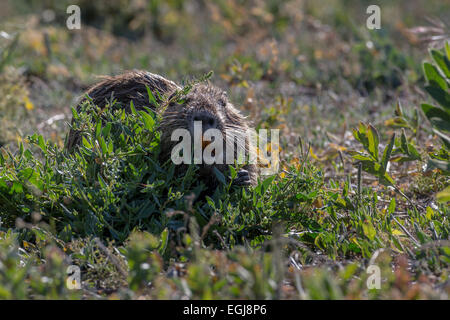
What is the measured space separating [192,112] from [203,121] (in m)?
0.10

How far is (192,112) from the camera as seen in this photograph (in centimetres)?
325

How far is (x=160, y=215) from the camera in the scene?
303 cm

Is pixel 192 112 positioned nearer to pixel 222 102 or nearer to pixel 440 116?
pixel 222 102

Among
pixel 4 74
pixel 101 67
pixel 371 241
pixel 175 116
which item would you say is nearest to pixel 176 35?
pixel 101 67

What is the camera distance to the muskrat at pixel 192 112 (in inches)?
128

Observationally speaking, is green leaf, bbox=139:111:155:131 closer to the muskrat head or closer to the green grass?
the green grass

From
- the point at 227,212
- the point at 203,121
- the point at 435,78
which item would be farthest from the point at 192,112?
the point at 435,78

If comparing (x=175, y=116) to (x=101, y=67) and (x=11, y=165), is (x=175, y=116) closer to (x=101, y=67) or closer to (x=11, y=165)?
(x=11, y=165)

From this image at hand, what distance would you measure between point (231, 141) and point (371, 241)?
1.01 metres

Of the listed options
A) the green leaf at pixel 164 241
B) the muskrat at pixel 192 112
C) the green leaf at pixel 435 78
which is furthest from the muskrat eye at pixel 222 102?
the green leaf at pixel 435 78

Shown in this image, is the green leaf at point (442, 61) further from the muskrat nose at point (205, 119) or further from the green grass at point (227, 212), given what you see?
the muskrat nose at point (205, 119)
